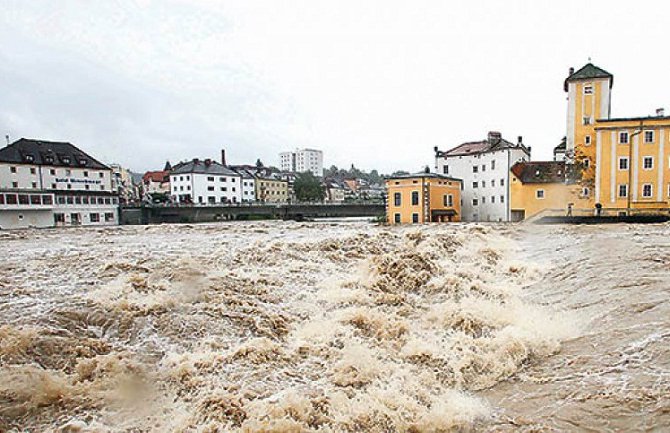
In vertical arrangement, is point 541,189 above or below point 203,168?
below

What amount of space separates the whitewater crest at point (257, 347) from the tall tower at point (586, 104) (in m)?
29.7

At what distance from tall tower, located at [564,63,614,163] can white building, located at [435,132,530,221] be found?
18.4ft

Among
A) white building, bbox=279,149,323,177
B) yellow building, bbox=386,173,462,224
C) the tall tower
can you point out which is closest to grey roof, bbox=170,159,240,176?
yellow building, bbox=386,173,462,224

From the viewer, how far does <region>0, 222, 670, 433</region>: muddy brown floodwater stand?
4.92 metres

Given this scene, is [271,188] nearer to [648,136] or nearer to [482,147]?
[482,147]

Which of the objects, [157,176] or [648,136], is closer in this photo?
[648,136]

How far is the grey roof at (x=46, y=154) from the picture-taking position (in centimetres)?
4350

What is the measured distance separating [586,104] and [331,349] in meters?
37.8

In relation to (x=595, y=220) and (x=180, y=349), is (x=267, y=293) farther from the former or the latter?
(x=595, y=220)

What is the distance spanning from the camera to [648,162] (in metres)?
30.6

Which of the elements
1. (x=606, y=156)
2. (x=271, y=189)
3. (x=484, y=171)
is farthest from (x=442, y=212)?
(x=271, y=189)

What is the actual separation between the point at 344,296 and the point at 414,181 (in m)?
29.6

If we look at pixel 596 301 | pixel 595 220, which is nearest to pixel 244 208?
pixel 595 220

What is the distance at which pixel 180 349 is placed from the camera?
6629 mm
